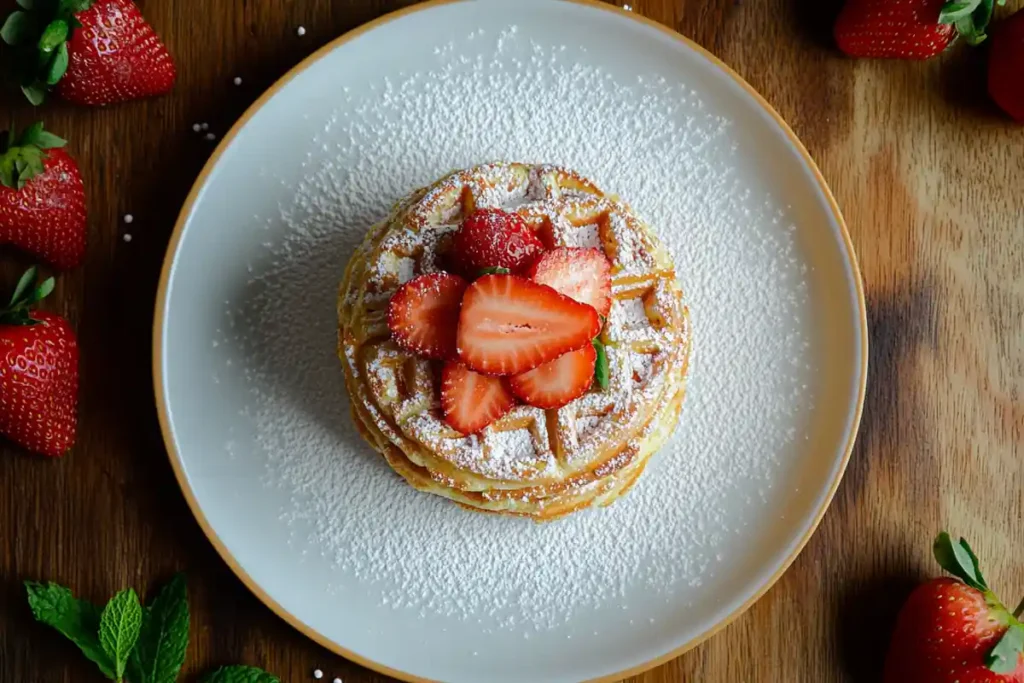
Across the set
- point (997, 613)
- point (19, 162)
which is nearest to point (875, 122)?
point (997, 613)

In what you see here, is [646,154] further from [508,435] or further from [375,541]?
[375,541]

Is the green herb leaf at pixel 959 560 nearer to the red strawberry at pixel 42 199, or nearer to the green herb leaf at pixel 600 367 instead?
the green herb leaf at pixel 600 367

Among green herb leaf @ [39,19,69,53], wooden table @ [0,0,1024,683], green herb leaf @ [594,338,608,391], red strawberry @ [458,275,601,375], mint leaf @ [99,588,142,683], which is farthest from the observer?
wooden table @ [0,0,1024,683]

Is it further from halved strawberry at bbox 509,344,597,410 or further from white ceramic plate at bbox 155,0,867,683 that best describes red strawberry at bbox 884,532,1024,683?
halved strawberry at bbox 509,344,597,410

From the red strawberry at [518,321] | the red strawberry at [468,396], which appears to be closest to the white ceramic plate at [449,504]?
the red strawberry at [468,396]

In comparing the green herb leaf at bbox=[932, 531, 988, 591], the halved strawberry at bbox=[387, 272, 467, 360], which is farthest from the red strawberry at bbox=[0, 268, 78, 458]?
the green herb leaf at bbox=[932, 531, 988, 591]
